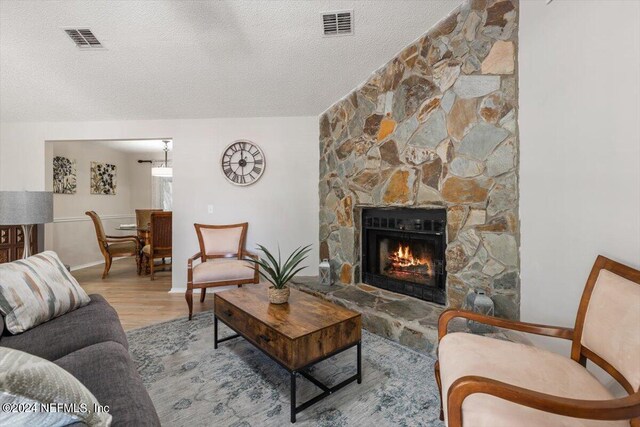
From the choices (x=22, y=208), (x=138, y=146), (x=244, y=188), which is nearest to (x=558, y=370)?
(x=244, y=188)

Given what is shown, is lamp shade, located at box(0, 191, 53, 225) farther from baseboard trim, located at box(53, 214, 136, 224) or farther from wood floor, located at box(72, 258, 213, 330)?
baseboard trim, located at box(53, 214, 136, 224)

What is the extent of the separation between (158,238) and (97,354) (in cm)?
345

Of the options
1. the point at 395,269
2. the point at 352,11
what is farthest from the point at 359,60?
the point at 395,269

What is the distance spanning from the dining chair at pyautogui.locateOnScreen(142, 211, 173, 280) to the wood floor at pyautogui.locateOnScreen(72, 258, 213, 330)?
35 centimetres

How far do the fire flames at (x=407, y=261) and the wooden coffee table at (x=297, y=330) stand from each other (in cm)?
113

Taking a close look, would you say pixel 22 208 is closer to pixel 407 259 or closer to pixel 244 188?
pixel 244 188

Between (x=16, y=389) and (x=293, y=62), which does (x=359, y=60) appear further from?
(x=16, y=389)

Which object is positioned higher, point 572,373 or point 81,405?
point 81,405

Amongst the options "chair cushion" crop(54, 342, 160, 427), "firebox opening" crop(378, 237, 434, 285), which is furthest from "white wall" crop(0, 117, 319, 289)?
"chair cushion" crop(54, 342, 160, 427)

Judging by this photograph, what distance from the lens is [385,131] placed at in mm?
2814

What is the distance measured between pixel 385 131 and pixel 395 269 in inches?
53.8

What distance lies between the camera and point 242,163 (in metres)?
3.74

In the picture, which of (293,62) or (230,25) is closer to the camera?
(230,25)

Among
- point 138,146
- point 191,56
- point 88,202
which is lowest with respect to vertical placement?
point 88,202
